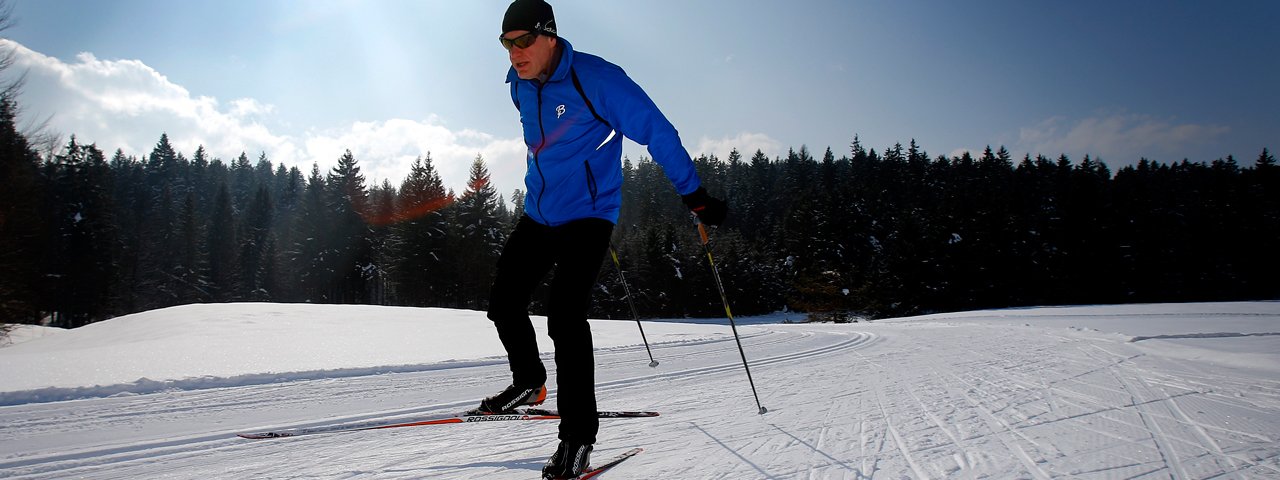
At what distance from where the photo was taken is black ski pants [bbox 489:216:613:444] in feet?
7.48

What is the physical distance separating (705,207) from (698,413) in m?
1.45

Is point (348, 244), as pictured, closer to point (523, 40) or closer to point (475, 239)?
point (475, 239)

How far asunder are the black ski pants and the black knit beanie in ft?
2.91

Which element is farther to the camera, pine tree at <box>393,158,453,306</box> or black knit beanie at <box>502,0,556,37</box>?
pine tree at <box>393,158,453,306</box>

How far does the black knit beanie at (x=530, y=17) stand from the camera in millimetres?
2471

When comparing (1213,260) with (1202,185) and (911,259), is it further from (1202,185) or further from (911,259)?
(911,259)

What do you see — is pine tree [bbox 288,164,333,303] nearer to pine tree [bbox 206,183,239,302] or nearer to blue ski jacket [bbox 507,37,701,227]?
pine tree [bbox 206,183,239,302]

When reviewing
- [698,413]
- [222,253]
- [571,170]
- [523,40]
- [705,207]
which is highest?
[222,253]

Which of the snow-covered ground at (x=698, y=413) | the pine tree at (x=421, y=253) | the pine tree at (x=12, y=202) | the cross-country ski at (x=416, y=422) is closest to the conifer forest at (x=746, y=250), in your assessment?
the pine tree at (x=421, y=253)

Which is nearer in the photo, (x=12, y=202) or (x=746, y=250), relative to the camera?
(x=12, y=202)

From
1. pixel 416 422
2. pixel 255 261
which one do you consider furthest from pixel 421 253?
pixel 416 422

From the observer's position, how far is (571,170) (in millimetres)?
2557

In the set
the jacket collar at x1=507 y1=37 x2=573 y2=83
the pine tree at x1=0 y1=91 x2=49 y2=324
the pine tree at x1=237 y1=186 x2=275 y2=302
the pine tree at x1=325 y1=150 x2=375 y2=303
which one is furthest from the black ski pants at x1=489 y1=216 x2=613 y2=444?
the pine tree at x1=237 y1=186 x2=275 y2=302

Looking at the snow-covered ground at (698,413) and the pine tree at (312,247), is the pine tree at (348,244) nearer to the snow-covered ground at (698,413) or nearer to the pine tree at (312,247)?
the pine tree at (312,247)
